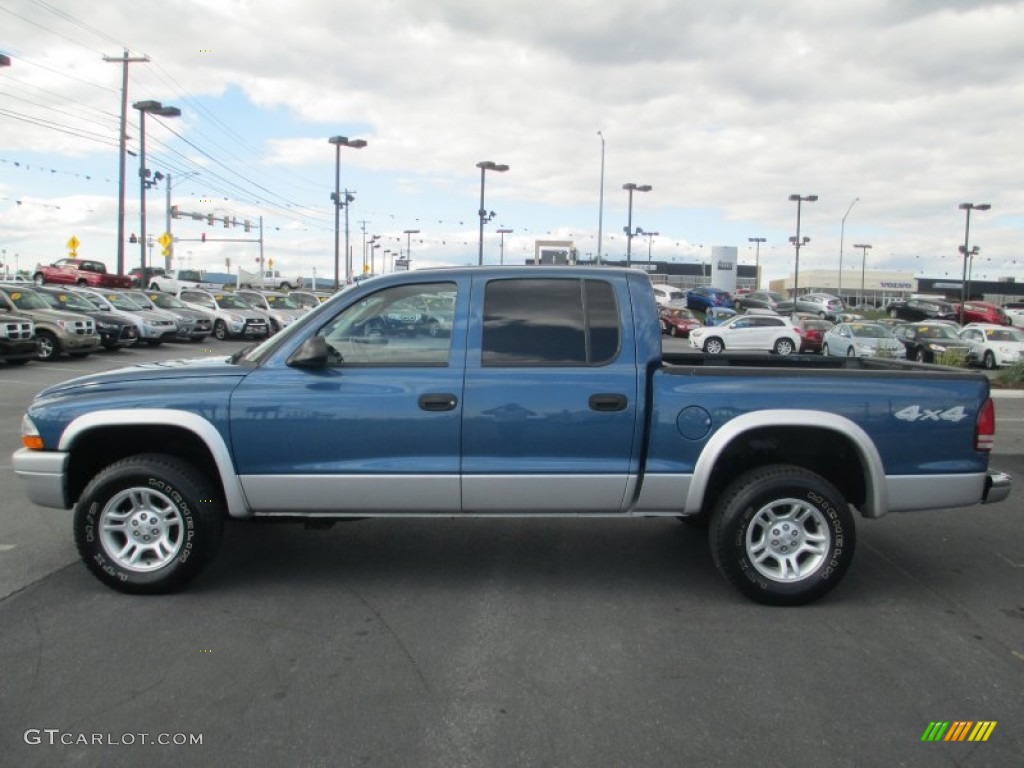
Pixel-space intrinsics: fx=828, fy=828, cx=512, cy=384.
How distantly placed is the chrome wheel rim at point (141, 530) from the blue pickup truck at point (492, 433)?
12mm

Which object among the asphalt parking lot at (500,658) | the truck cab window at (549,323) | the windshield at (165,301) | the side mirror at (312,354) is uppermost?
the windshield at (165,301)

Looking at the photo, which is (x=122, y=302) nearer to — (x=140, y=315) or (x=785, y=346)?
(x=140, y=315)

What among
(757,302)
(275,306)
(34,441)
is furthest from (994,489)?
(757,302)

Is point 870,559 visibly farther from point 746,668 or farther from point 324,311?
point 324,311

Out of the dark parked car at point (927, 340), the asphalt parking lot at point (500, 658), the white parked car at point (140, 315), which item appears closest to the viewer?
the asphalt parking lot at point (500, 658)

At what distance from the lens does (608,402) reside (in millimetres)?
4543

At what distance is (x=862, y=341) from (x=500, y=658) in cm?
2506

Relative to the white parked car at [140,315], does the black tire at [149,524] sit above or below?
below

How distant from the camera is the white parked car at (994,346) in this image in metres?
25.8

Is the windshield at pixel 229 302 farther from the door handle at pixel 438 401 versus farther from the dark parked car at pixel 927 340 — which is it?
the door handle at pixel 438 401

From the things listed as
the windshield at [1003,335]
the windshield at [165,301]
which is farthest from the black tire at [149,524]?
the windshield at [1003,335]

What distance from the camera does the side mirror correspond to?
446cm

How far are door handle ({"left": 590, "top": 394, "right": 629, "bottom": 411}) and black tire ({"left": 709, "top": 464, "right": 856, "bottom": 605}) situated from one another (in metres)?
0.82

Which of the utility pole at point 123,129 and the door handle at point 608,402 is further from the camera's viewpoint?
the utility pole at point 123,129
